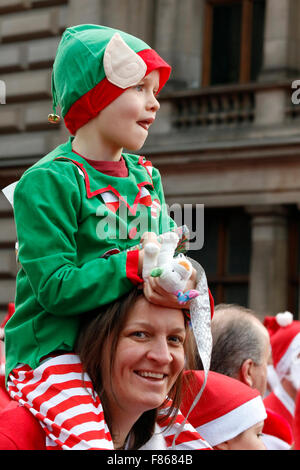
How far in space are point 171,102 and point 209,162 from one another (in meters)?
0.95

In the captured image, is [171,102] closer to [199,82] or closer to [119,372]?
[199,82]

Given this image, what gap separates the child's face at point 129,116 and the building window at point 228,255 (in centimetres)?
909

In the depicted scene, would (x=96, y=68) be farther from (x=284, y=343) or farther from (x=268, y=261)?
(x=268, y=261)

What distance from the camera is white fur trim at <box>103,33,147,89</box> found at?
99.3 inches

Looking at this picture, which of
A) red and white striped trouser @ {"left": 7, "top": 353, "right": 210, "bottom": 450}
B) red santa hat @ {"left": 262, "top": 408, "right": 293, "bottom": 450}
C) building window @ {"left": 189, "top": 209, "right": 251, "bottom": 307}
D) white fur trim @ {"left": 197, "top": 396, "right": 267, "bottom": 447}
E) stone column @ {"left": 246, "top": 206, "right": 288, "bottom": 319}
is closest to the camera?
red and white striped trouser @ {"left": 7, "top": 353, "right": 210, "bottom": 450}

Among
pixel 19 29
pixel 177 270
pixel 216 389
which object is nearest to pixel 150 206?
pixel 177 270

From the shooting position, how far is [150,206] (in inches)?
103

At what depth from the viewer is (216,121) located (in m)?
11.6

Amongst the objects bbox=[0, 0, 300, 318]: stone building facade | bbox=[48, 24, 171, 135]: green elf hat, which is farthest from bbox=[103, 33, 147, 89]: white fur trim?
bbox=[0, 0, 300, 318]: stone building facade

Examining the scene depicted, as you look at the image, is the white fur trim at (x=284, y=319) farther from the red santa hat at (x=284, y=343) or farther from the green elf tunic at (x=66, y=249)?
the green elf tunic at (x=66, y=249)

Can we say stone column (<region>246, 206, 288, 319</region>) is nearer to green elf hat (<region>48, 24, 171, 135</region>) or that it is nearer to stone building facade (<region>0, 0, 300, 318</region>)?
stone building facade (<region>0, 0, 300, 318</region>)

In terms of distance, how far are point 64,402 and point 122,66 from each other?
2.81 feet

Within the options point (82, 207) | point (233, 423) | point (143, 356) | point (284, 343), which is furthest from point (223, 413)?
point (284, 343)

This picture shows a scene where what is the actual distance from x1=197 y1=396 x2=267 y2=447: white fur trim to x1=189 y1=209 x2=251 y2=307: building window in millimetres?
8344
